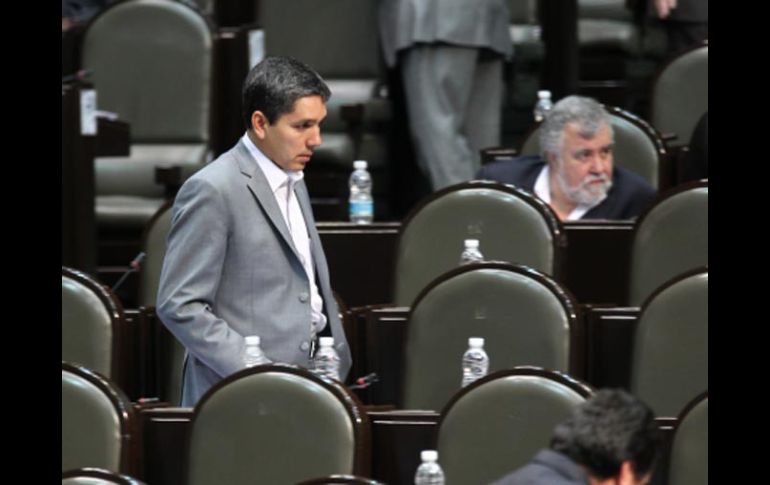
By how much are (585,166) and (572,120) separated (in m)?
0.13

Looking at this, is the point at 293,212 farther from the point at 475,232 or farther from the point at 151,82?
the point at 151,82

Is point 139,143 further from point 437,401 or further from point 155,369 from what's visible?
point 437,401

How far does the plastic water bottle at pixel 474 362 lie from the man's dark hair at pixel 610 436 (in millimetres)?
1378

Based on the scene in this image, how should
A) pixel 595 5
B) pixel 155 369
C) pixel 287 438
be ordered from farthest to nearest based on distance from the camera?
pixel 595 5, pixel 155 369, pixel 287 438

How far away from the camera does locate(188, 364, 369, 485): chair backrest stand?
3670 mm

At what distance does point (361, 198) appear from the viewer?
5.52 m

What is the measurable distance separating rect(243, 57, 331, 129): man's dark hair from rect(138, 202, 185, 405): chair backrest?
1.09 metres

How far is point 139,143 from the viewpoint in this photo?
6500 mm

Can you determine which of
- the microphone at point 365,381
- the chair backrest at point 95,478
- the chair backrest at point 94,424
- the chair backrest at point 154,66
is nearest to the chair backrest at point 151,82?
the chair backrest at point 154,66

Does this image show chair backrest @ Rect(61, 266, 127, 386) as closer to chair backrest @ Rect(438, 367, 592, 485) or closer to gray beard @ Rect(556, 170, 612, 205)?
chair backrest @ Rect(438, 367, 592, 485)

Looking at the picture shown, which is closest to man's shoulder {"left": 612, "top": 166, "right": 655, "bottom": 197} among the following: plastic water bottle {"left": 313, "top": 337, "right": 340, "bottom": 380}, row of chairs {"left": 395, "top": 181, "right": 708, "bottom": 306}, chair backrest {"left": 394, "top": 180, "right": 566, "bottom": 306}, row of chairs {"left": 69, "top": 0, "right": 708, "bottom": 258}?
row of chairs {"left": 395, "top": 181, "right": 708, "bottom": 306}

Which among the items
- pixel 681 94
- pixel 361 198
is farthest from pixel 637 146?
pixel 361 198
